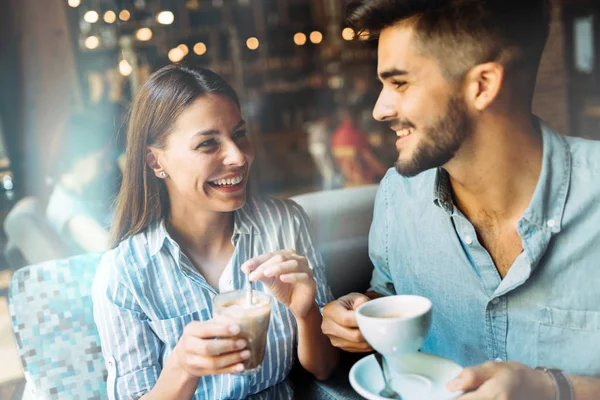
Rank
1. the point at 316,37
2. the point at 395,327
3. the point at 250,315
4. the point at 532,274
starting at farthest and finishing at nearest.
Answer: the point at 316,37
the point at 532,274
the point at 250,315
the point at 395,327

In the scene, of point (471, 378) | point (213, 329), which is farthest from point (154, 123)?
point (471, 378)

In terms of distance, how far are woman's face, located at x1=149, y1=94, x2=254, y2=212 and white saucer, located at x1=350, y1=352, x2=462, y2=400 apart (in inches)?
16.0

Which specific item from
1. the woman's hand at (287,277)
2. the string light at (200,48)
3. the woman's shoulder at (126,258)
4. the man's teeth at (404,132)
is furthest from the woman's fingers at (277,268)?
the string light at (200,48)

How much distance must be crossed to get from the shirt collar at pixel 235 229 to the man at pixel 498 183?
0.77ft

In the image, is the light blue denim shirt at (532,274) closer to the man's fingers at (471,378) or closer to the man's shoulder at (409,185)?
the man's shoulder at (409,185)

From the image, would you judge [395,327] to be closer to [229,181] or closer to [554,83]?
[229,181]

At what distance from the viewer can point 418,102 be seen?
44.1 inches

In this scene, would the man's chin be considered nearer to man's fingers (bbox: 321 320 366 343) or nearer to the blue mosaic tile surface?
man's fingers (bbox: 321 320 366 343)

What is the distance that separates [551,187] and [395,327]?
443 mm

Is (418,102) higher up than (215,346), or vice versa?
(418,102)

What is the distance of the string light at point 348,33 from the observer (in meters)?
1.23

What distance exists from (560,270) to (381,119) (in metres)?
0.44

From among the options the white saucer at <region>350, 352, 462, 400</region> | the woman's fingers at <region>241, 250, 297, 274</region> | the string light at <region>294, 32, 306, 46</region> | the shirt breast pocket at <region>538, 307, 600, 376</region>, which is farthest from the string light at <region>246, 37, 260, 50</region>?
the shirt breast pocket at <region>538, 307, 600, 376</region>

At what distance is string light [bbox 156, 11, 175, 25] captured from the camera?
1189 mm
